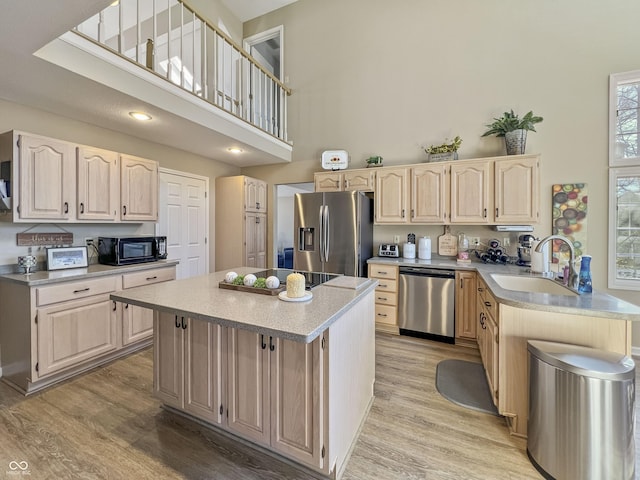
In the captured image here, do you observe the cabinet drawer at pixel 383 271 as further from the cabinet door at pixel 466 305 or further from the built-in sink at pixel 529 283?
the built-in sink at pixel 529 283

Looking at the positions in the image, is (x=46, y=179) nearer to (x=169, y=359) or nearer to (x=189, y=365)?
(x=169, y=359)

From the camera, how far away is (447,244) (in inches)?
147

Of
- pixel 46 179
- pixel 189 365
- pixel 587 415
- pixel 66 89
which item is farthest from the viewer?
pixel 46 179

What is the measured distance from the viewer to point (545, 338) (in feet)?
5.65

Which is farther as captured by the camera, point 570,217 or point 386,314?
point 386,314

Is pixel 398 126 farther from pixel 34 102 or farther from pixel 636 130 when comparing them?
pixel 34 102

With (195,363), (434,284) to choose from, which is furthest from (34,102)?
(434,284)

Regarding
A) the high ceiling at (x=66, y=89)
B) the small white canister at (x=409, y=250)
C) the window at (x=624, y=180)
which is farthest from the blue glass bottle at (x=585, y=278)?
the high ceiling at (x=66, y=89)

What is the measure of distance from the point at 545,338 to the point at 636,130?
9.49 feet

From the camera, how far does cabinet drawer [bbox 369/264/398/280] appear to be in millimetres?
3494

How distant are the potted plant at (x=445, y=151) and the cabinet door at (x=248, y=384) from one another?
10.4 feet

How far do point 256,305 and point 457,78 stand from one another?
12.9 ft

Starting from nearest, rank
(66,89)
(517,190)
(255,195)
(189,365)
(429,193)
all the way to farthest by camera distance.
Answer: (189,365), (66,89), (517,190), (429,193), (255,195)

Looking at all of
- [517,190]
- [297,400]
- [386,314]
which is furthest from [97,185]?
[517,190]
